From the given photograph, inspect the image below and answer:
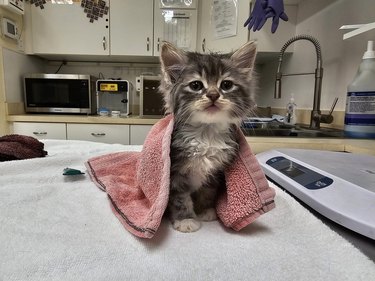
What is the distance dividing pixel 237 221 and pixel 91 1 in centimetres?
214

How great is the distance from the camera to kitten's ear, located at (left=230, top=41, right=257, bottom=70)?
0.49 meters

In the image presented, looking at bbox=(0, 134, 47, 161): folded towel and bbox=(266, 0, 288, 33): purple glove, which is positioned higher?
bbox=(266, 0, 288, 33): purple glove

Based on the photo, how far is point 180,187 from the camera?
46 centimetres

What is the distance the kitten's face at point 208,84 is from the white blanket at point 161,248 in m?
0.20

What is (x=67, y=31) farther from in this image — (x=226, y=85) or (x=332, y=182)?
(x=332, y=182)

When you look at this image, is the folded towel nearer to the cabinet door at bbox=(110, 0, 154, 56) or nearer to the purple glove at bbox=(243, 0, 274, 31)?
the purple glove at bbox=(243, 0, 274, 31)

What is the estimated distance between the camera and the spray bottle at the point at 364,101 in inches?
39.7

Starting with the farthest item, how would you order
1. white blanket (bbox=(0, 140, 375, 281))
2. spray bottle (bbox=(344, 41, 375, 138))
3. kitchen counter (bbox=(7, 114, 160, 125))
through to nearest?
kitchen counter (bbox=(7, 114, 160, 125))
spray bottle (bbox=(344, 41, 375, 138))
white blanket (bbox=(0, 140, 375, 281))

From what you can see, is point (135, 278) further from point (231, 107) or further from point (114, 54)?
point (114, 54)

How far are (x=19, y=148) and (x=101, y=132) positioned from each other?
1070mm

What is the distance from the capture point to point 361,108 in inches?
40.8

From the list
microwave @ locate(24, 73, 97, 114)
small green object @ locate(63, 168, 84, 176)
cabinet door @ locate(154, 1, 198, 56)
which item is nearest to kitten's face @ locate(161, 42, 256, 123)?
small green object @ locate(63, 168, 84, 176)

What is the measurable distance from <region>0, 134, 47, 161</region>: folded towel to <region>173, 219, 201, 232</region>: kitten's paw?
62 centimetres

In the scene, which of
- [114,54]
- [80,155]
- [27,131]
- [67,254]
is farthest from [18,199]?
[114,54]
